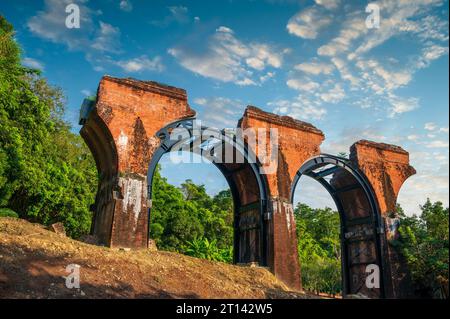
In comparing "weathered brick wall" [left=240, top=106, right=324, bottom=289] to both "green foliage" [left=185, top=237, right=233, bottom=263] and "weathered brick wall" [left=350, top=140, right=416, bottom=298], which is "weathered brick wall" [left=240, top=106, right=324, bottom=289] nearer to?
"weathered brick wall" [left=350, top=140, right=416, bottom=298]

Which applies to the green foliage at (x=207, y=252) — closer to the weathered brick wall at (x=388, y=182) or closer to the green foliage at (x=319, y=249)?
the green foliage at (x=319, y=249)

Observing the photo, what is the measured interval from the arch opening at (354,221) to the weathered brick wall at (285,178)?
0.57 meters

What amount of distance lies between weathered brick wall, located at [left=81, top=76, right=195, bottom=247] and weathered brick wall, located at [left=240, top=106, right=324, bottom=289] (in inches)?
139

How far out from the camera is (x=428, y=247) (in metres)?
15.9

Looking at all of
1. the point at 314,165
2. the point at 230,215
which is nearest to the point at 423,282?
the point at 314,165

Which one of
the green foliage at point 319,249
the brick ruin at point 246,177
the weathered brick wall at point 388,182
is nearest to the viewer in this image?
the brick ruin at point 246,177

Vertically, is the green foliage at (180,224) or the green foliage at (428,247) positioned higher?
the green foliage at (180,224)

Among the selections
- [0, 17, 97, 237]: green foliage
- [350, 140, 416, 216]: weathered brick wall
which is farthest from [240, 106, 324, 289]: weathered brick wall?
[0, 17, 97, 237]: green foliage

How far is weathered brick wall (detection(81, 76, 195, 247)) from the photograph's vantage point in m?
12.3

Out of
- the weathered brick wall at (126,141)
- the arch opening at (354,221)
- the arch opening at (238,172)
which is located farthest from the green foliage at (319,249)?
the weathered brick wall at (126,141)

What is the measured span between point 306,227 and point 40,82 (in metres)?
29.1

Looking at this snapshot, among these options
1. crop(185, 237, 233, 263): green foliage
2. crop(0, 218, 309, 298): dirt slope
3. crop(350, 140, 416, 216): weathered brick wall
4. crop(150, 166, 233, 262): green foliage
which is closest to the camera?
crop(0, 218, 309, 298): dirt slope

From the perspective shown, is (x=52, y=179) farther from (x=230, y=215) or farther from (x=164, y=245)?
(x=230, y=215)

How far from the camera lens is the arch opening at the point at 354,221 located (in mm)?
16941
